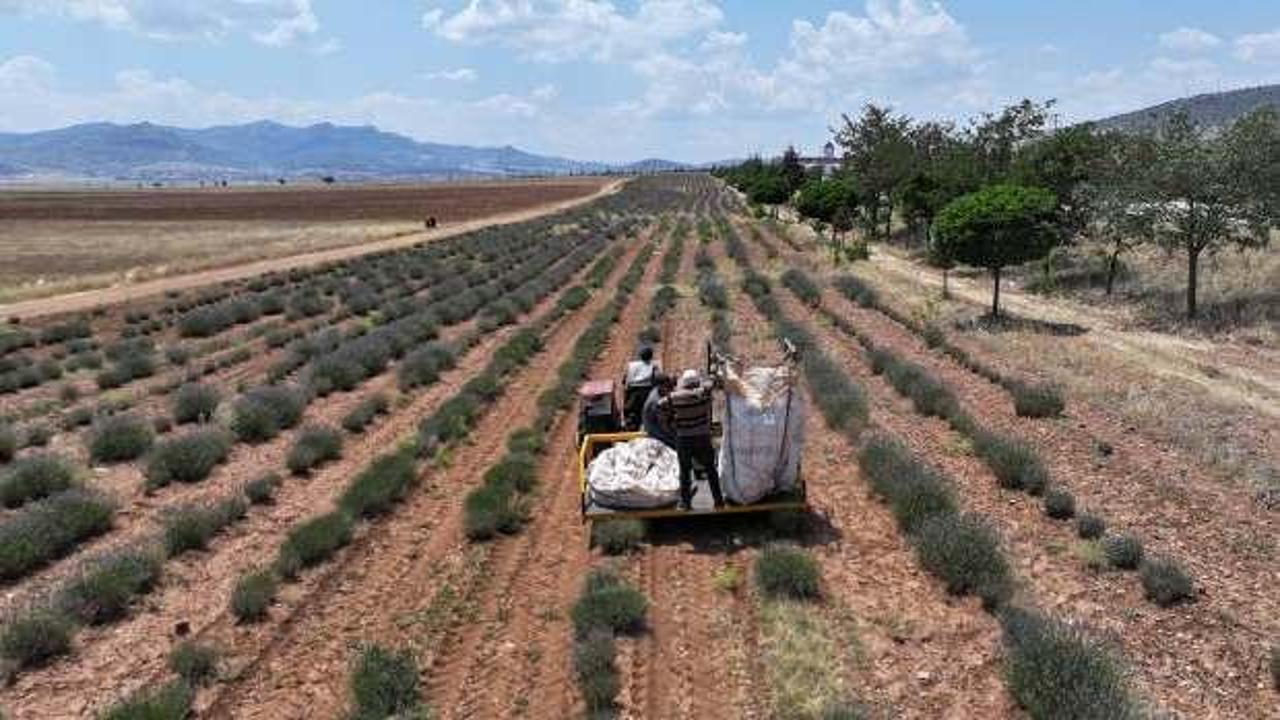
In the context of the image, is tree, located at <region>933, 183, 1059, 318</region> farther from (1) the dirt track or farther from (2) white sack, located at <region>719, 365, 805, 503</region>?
(1) the dirt track

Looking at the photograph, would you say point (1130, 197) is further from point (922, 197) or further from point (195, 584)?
point (195, 584)

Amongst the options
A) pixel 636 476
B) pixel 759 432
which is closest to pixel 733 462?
pixel 759 432

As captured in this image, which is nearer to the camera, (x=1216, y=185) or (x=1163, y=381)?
(x=1163, y=381)

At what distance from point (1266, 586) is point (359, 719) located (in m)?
8.07

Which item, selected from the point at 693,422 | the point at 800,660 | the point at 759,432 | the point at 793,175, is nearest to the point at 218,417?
the point at 693,422

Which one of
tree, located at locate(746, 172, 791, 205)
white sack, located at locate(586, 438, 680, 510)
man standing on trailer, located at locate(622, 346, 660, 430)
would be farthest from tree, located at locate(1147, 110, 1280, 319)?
tree, located at locate(746, 172, 791, 205)

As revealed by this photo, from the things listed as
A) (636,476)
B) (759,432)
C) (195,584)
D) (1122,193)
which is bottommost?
(195,584)

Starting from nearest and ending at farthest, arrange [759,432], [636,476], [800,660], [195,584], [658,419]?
[800,660]
[195,584]
[759,432]
[636,476]
[658,419]

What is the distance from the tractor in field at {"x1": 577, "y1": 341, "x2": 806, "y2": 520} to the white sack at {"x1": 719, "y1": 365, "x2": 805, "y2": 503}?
10mm

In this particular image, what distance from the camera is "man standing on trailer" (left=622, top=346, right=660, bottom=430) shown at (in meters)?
12.5

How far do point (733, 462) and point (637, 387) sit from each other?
234 cm

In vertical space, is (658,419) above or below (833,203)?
below

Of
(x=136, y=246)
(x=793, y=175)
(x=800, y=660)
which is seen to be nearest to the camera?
(x=800, y=660)

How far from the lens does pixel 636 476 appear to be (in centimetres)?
1093
